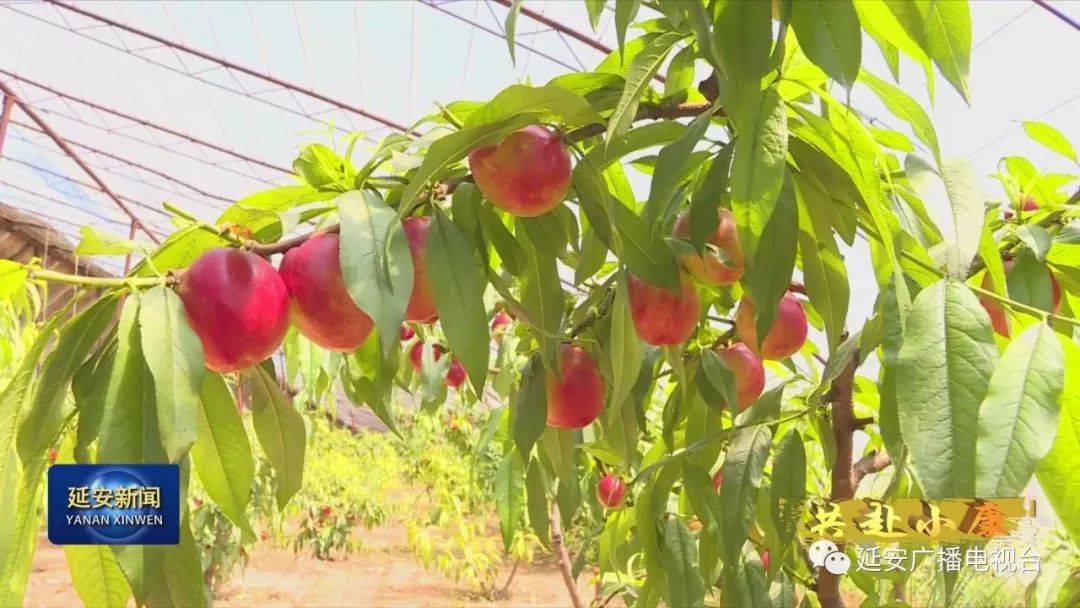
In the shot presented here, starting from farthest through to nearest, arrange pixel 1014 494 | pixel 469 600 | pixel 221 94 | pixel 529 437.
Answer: pixel 221 94 → pixel 469 600 → pixel 529 437 → pixel 1014 494

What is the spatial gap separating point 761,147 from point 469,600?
13.6 ft

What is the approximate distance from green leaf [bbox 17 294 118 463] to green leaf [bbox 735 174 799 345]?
1.09 feet

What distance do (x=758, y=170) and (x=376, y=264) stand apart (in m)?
0.18

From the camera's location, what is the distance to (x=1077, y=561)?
1252 millimetres

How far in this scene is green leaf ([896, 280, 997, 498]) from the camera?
12.0 inches

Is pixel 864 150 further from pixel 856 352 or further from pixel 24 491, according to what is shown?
pixel 24 491

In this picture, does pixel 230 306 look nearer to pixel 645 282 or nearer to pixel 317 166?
pixel 317 166

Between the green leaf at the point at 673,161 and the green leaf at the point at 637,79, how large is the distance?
33 mm

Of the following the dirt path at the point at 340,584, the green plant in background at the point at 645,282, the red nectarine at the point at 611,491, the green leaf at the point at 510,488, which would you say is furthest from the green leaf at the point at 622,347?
the dirt path at the point at 340,584

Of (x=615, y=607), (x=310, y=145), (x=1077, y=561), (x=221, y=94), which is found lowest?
(x=615, y=607)

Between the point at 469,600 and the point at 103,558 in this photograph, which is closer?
the point at 103,558

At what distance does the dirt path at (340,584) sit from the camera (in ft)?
12.8

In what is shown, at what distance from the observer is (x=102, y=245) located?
448 mm

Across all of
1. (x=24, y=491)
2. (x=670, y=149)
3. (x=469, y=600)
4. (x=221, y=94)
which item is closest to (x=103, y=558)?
(x=24, y=491)
